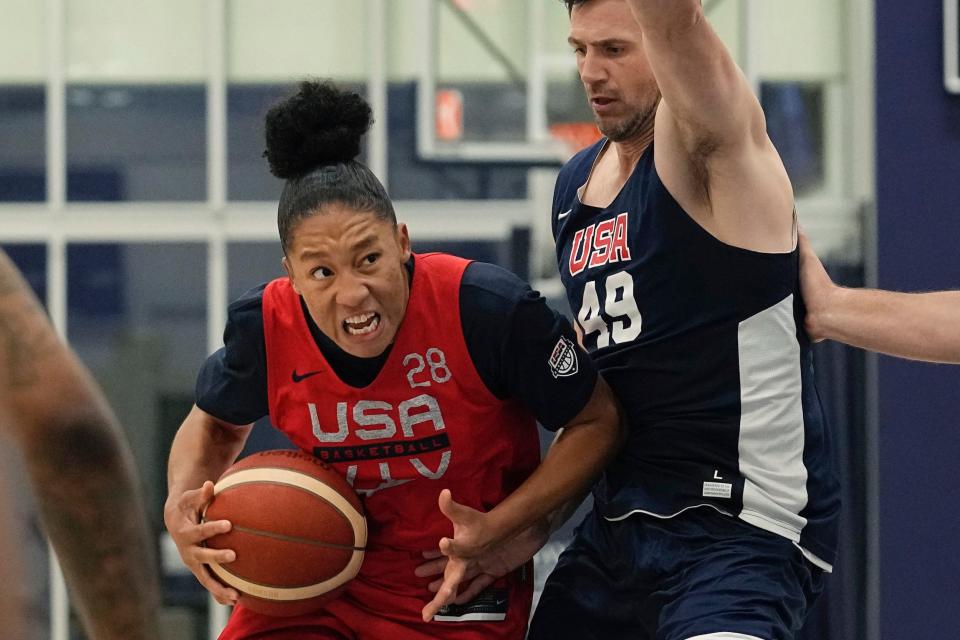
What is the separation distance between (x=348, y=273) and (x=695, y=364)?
0.68m

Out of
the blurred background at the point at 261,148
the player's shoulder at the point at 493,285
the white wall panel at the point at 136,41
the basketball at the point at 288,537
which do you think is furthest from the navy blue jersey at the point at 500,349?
the white wall panel at the point at 136,41

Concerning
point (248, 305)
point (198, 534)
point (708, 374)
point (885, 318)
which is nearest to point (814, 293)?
point (885, 318)

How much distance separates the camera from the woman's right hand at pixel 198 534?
8.27 feet

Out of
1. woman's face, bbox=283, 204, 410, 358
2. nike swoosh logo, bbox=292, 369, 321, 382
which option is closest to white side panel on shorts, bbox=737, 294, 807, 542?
woman's face, bbox=283, 204, 410, 358

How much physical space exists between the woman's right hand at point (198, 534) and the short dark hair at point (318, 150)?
518 mm

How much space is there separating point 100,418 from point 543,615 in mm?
1692

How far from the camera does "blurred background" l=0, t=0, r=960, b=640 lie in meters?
6.34

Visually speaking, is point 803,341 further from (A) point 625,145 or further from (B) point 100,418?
(B) point 100,418

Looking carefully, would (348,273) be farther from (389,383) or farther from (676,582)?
(676,582)

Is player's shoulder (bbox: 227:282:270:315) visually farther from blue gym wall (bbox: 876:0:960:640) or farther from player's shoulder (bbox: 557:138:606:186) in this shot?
blue gym wall (bbox: 876:0:960:640)

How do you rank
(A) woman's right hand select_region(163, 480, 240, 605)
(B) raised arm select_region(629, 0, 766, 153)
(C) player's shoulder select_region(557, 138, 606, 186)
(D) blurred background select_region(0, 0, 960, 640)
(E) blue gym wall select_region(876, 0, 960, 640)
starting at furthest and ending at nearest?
(D) blurred background select_region(0, 0, 960, 640)
(E) blue gym wall select_region(876, 0, 960, 640)
(C) player's shoulder select_region(557, 138, 606, 186)
(A) woman's right hand select_region(163, 480, 240, 605)
(B) raised arm select_region(629, 0, 766, 153)

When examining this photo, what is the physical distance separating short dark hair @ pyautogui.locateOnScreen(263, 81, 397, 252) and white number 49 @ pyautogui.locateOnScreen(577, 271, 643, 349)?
44 centimetres

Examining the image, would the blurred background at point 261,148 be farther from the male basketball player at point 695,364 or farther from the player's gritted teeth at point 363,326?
the player's gritted teeth at point 363,326

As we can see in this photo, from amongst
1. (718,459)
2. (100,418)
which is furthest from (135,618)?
(718,459)
